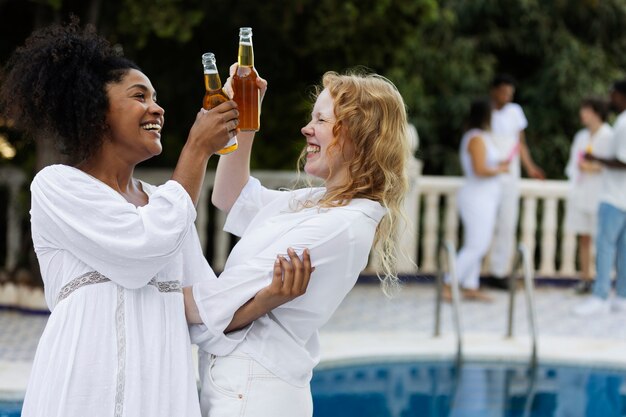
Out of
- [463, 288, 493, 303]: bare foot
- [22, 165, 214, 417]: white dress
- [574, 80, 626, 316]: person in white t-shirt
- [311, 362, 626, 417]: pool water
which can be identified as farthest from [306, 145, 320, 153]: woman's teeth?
[463, 288, 493, 303]: bare foot

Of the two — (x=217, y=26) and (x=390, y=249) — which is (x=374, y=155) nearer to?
(x=390, y=249)

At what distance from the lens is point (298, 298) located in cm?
230

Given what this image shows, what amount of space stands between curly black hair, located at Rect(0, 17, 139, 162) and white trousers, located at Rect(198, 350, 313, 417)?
583mm

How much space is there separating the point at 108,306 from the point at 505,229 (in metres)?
7.03

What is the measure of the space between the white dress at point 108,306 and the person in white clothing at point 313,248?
9cm

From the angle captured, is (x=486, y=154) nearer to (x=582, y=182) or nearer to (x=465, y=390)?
(x=582, y=182)

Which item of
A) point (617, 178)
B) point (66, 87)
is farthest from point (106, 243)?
point (617, 178)

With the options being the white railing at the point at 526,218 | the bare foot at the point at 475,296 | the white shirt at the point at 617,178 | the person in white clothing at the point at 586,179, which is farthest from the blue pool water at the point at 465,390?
the white railing at the point at 526,218

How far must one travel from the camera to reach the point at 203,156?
2260 mm

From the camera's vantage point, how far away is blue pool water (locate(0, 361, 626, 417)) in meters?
5.73

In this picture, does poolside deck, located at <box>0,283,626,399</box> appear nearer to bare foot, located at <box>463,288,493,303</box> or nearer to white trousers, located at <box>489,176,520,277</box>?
bare foot, located at <box>463,288,493,303</box>

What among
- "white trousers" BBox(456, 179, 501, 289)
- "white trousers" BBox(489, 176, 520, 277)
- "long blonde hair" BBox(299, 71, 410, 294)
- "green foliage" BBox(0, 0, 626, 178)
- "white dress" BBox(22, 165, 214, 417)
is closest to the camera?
"white dress" BBox(22, 165, 214, 417)

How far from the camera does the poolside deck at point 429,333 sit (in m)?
6.46

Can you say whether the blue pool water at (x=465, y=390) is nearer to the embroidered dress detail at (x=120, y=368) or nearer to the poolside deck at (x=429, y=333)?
the poolside deck at (x=429, y=333)
